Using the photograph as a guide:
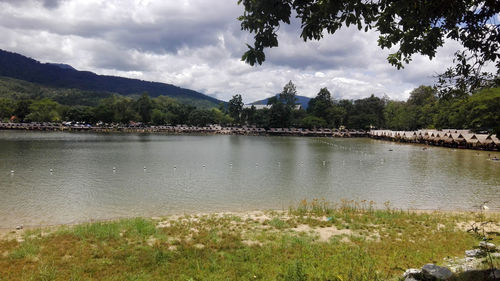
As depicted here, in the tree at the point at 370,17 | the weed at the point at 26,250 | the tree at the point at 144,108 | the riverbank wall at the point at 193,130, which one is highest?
the tree at the point at 144,108

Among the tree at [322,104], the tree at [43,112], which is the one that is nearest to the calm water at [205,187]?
the tree at [322,104]

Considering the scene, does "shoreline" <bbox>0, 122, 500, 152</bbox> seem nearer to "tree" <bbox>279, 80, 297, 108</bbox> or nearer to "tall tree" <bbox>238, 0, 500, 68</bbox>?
"tree" <bbox>279, 80, 297, 108</bbox>

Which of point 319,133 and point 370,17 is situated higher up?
point 370,17

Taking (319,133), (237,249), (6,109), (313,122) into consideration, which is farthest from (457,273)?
(6,109)

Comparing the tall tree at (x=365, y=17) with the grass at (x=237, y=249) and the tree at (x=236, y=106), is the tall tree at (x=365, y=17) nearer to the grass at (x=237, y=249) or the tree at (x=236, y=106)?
the grass at (x=237, y=249)

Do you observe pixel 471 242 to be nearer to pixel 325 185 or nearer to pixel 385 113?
pixel 325 185

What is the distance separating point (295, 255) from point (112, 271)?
194 inches

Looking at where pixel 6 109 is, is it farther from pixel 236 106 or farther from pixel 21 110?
pixel 236 106

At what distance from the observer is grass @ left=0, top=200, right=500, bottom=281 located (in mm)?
7625

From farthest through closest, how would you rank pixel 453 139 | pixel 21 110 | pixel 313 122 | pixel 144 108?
1. pixel 144 108
2. pixel 21 110
3. pixel 313 122
4. pixel 453 139

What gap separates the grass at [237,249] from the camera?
762cm

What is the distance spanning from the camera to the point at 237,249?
966 cm

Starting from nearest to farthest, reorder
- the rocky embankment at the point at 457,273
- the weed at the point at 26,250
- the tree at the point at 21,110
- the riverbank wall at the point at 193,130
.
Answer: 1. the rocky embankment at the point at 457,273
2. the weed at the point at 26,250
3. the riverbank wall at the point at 193,130
4. the tree at the point at 21,110

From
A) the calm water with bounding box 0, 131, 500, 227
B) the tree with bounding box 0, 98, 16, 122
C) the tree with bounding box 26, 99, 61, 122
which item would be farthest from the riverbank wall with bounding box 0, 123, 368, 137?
the calm water with bounding box 0, 131, 500, 227
